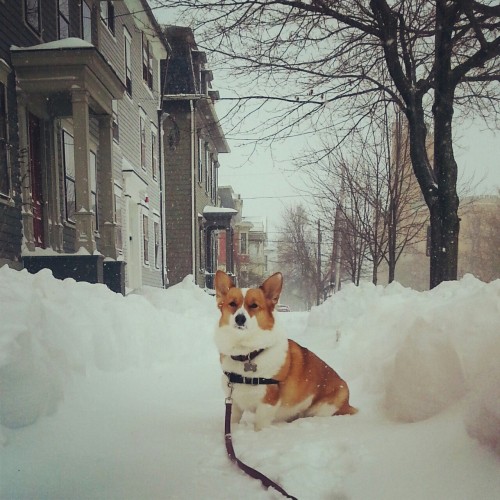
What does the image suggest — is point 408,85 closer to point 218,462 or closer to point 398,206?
point 398,206

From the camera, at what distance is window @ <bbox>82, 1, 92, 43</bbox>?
10992mm

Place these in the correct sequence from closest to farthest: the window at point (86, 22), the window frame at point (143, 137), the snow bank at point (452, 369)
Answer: the snow bank at point (452, 369)
the window at point (86, 22)
the window frame at point (143, 137)

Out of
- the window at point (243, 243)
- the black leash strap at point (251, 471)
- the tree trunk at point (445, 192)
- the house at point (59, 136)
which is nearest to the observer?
the black leash strap at point (251, 471)

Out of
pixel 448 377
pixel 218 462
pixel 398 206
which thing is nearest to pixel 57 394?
pixel 218 462

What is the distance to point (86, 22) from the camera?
36.8 feet

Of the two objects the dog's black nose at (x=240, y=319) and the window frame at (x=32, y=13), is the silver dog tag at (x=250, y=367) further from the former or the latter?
the window frame at (x=32, y=13)

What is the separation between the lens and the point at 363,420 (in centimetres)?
288

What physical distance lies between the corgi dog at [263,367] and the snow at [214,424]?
5.0 inches

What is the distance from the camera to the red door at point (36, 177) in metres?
8.86

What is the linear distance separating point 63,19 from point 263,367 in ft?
36.4

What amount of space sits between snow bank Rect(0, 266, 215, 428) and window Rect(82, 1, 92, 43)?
8.94 meters

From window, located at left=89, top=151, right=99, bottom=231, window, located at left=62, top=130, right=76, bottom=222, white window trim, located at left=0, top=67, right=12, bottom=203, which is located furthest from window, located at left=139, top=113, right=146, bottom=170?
white window trim, located at left=0, top=67, right=12, bottom=203

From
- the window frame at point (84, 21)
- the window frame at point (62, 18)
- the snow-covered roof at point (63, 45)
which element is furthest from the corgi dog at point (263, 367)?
the window frame at point (84, 21)

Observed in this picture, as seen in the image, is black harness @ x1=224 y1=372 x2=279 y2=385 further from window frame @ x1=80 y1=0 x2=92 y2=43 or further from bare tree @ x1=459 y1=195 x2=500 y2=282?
window frame @ x1=80 y1=0 x2=92 y2=43
